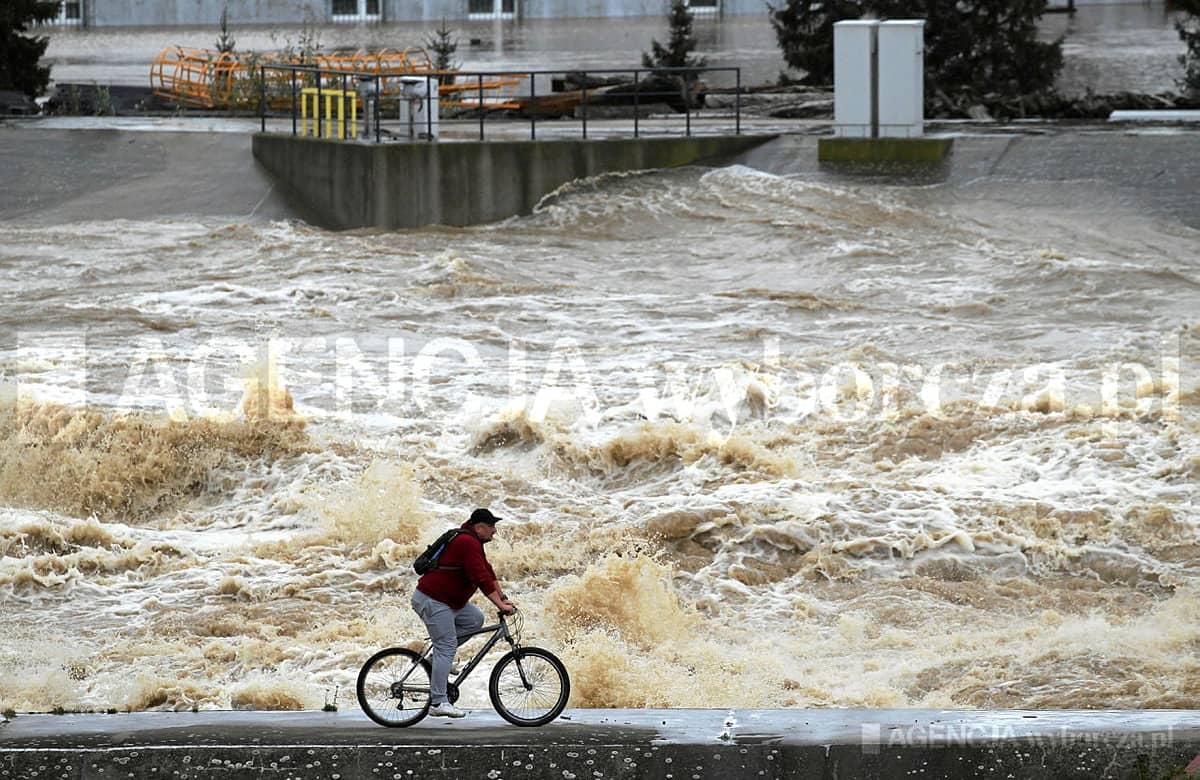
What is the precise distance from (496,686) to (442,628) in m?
0.36

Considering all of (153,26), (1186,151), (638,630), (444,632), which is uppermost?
(153,26)

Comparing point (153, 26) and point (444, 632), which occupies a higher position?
point (153, 26)

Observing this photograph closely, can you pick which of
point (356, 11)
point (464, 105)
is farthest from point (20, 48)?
point (356, 11)

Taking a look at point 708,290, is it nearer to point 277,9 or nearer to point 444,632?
point 444,632

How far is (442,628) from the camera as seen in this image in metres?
7.21

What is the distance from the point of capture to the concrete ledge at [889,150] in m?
23.6

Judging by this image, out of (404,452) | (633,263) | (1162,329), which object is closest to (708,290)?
(633,263)

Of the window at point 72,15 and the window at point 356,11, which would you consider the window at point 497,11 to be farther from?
the window at point 72,15

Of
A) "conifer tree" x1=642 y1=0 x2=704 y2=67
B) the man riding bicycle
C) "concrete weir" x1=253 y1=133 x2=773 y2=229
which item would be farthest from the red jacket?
"conifer tree" x1=642 y1=0 x2=704 y2=67

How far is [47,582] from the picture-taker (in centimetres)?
1133

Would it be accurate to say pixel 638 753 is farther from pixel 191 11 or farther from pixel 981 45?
pixel 191 11

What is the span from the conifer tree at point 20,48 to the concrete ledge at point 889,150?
17439 mm

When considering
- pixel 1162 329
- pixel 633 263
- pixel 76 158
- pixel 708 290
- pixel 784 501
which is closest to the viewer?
pixel 784 501

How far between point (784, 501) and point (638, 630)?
2.65m
